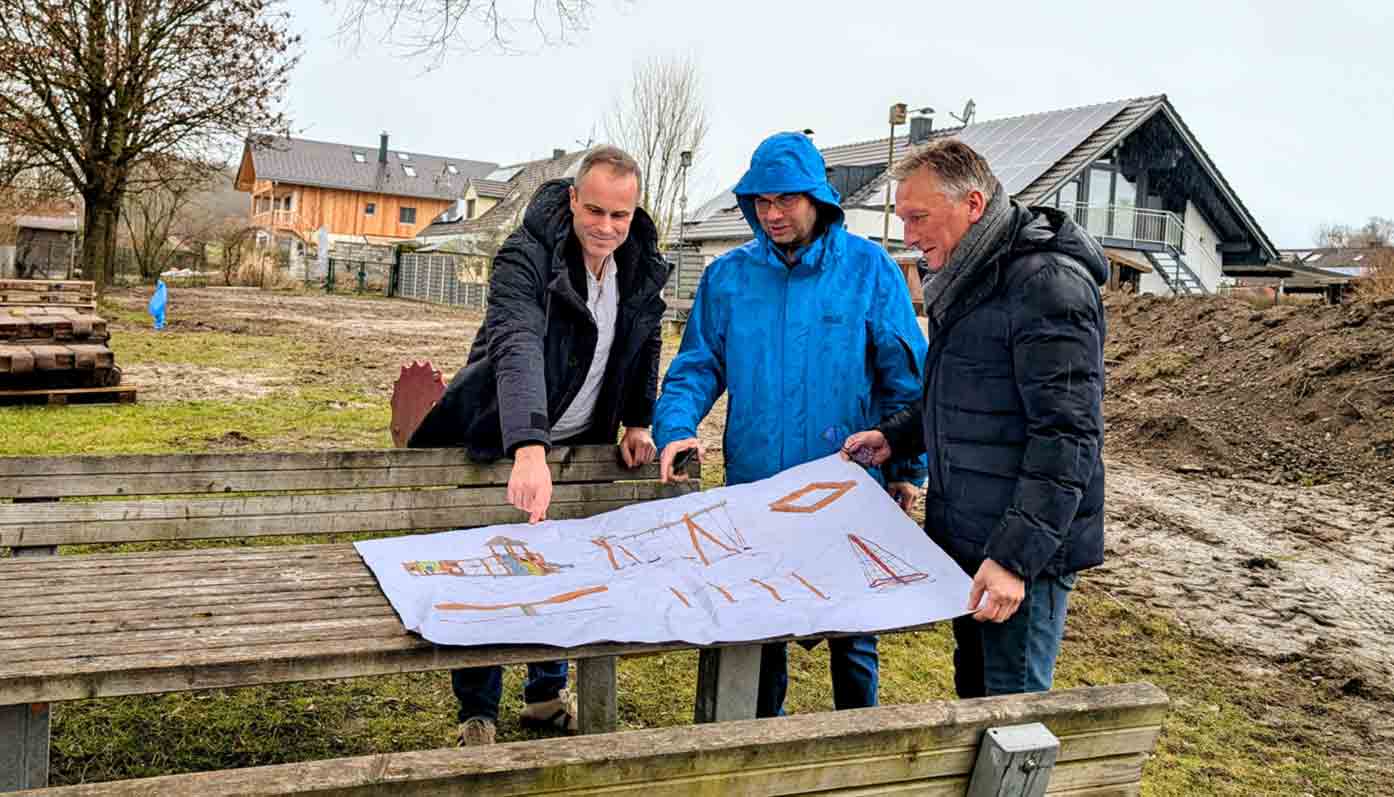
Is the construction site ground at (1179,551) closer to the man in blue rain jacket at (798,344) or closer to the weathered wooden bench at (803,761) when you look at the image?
the man in blue rain jacket at (798,344)

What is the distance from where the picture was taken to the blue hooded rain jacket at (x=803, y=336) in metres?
3.03

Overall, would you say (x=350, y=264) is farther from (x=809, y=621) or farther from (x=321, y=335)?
(x=809, y=621)

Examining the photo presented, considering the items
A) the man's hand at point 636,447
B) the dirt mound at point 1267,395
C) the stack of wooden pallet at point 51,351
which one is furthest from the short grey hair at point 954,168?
the stack of wooden pallet at point 51,351

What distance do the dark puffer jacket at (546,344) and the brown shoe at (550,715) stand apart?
2.62 ft

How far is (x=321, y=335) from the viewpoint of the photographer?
18969 mm

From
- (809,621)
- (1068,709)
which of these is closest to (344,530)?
(809,621)

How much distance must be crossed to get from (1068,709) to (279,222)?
212 feet

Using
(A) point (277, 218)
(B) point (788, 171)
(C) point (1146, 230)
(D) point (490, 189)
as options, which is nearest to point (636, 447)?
(B) point (788, 171)

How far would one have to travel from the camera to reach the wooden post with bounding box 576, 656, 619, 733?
124 inches

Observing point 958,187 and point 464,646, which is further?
point 958,187

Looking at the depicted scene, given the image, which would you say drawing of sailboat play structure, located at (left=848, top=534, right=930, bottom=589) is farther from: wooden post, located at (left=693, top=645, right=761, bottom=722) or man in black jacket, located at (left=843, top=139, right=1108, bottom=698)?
wooden post, located at (left=693, top=645, right=761, bottom=722)

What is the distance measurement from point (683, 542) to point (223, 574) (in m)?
1.08

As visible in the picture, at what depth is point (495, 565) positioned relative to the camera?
2.66m

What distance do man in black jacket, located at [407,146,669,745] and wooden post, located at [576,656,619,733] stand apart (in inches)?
10.3
